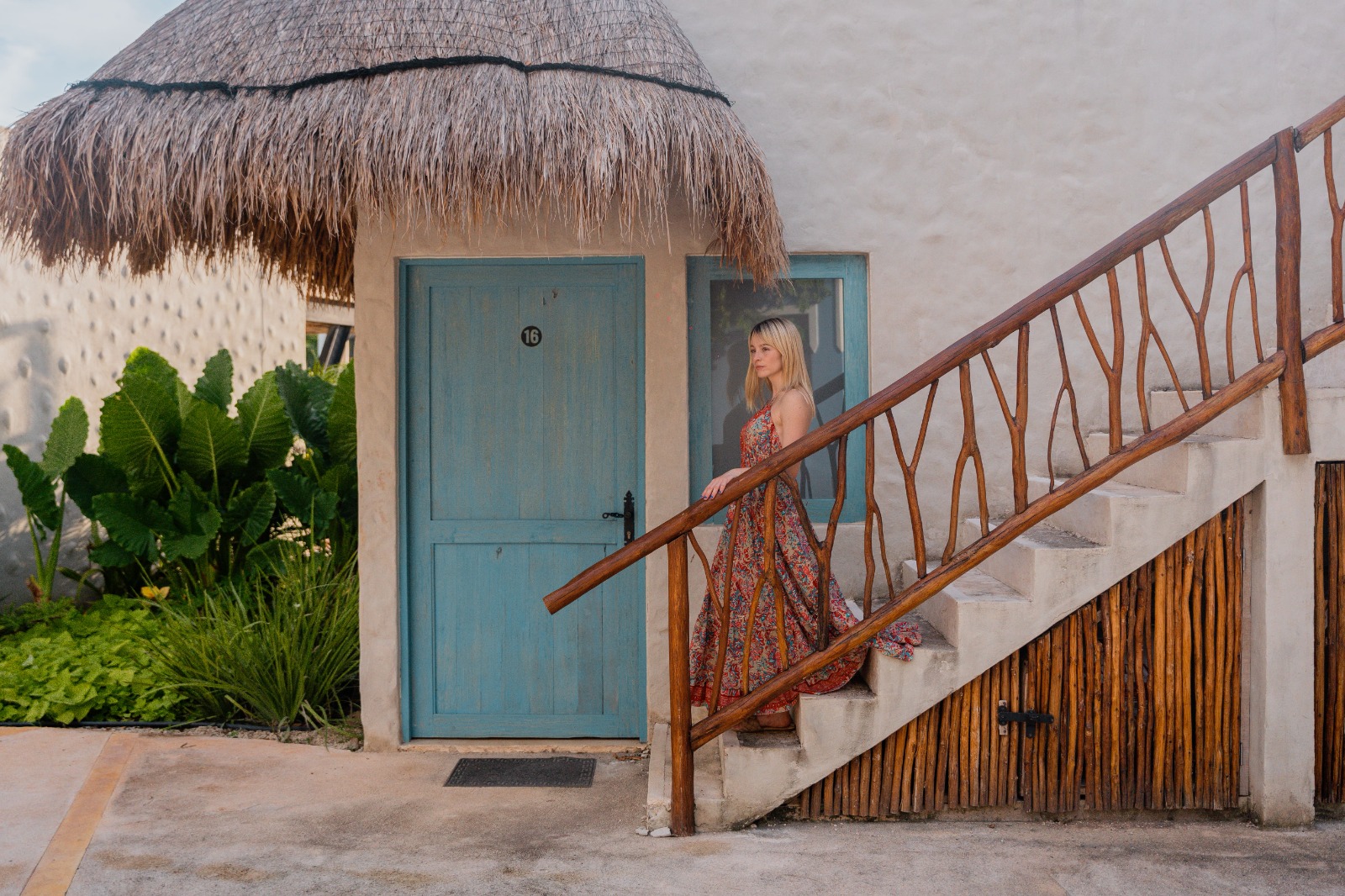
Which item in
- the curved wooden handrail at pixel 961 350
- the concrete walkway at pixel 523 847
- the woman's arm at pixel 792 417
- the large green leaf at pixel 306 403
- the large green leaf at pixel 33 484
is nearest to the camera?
the concrete walkway at pixel 523 847

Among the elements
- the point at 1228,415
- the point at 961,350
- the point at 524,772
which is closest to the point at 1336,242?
the point at 1228,415

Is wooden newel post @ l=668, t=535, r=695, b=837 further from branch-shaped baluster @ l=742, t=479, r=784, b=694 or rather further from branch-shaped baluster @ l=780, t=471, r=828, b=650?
branch-shaped baluster @ l=780, t=471, r=828, b=650

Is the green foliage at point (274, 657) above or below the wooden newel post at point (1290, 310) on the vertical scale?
below

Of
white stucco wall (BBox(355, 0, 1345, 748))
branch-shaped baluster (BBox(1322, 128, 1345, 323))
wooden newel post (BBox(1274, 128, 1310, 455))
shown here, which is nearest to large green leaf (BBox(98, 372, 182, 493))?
white stucco wall (BBox(355, 0, 1345, 748))

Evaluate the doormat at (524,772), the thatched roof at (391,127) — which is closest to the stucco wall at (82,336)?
the thatched roof at (391,127)

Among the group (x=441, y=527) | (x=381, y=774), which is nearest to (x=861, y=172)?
(x=441, y=527)

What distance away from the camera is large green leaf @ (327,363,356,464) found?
589 cm

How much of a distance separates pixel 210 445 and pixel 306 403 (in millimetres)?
871

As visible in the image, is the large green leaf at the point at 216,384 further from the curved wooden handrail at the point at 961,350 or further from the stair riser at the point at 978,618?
the stair riser at the point at 978,618

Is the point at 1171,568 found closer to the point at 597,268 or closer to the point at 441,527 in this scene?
the point at 597,268

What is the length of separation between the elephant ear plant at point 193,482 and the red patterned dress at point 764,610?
2.85 meters

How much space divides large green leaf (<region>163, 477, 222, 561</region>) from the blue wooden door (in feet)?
5.70

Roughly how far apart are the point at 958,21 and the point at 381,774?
4.36 m

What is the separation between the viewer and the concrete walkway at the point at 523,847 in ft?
10.2
